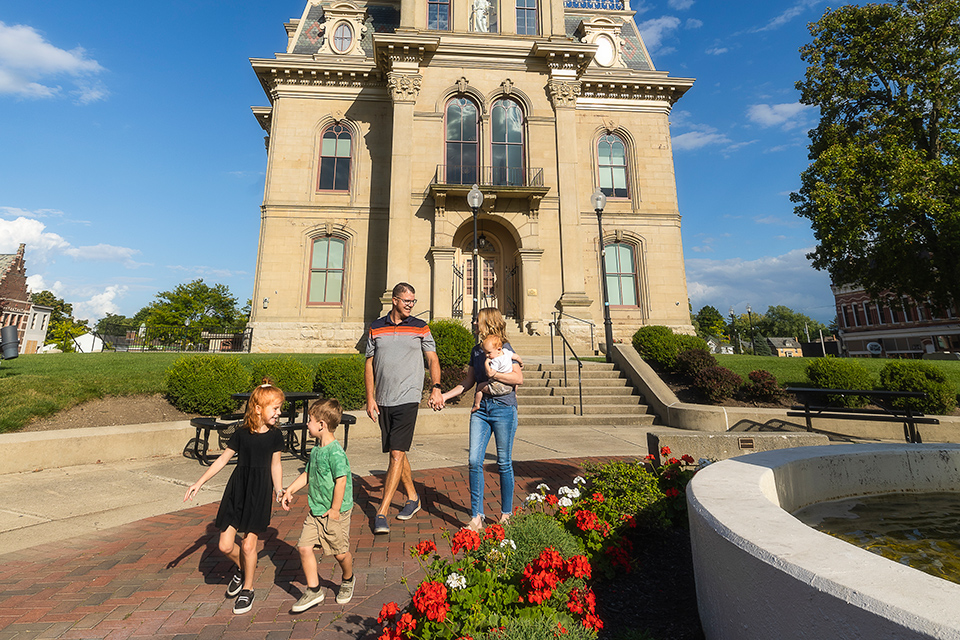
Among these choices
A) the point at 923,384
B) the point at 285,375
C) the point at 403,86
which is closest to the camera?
the point at 285,375

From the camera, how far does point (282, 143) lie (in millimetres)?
20109

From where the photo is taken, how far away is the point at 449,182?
63.1ft

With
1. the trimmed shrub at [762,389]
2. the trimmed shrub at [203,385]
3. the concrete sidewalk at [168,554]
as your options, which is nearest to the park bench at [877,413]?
the trimmed shrub at [762,389]

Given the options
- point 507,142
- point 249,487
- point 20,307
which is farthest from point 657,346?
point 20,307

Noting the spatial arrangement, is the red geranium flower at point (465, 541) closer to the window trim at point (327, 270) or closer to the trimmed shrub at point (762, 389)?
the trimmed shrub at point (762, 389)

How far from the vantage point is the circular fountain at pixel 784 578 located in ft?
4.00

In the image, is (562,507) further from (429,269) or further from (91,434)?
(429,269)

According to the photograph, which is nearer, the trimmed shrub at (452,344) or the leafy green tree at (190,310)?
the trimmed shrub at (452,344)

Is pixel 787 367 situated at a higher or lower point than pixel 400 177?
lower

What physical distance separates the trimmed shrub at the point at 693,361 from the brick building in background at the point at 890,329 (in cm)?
4011

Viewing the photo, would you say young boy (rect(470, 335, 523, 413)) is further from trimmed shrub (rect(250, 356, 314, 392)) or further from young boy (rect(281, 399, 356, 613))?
trimmed shrub (rect(250, 356, 314, 392))

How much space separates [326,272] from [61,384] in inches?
492

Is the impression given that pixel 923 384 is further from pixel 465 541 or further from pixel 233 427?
pixel 233 427

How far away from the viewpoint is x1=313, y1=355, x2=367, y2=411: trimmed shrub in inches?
361
